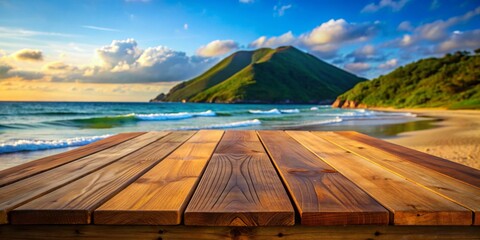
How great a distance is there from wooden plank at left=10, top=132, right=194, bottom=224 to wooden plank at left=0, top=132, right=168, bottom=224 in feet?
0.12

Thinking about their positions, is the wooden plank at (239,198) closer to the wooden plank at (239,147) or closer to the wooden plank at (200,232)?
the wooden plank at (200,232)

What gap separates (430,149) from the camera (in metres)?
7.25

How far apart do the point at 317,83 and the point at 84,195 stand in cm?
14354

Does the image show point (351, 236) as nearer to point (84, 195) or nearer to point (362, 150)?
→ point (84, 195)

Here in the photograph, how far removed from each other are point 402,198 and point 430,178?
42 cm

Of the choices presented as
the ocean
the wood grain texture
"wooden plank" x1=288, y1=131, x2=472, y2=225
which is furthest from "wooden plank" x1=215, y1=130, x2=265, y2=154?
the ocean

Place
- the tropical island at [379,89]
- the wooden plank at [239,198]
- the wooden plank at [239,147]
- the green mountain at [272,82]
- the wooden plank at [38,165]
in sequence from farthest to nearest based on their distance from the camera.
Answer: the green mountain at [272,82]
the tropical island at [379,89]
the wooden plank at [239,147]
the wooden plank at [38,165]
the wooden plank at [239,198]

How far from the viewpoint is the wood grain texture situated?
3.01 ft

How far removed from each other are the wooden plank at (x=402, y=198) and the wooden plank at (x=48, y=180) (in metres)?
1.17

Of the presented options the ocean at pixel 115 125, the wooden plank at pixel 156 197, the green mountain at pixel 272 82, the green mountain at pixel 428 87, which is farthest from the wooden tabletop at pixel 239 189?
the green mountain at pixel 272 82

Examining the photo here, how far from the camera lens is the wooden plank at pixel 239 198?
0.91 meters

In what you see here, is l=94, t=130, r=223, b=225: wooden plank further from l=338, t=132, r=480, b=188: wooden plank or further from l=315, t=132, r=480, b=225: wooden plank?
l=338, t=132, r=480, b=188: wooden plank

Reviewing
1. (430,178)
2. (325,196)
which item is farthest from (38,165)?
(430,178)

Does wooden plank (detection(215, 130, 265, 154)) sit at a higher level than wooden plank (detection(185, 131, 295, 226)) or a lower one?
higher
